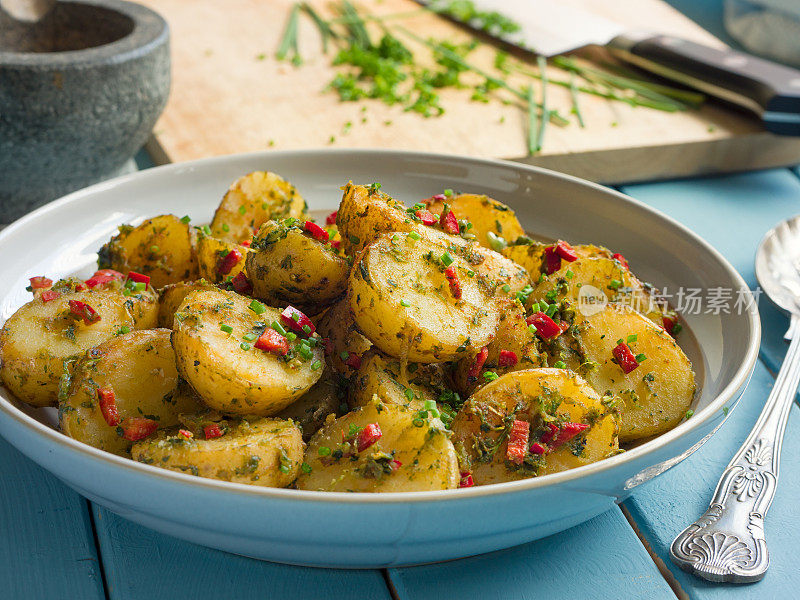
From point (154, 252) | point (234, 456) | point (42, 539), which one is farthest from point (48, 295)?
point (234, 456)

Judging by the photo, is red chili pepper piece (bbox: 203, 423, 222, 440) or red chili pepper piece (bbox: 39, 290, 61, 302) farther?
red chili pepper piece (bbox: 39, 290, 61, 302)

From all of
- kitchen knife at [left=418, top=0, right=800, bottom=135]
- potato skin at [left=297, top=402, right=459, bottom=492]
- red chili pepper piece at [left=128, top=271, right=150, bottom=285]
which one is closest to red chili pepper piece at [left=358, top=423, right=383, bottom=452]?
potato skin at [left=297, top=402, right=459, bottom=492]

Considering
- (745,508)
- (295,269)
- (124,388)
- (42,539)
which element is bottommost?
(42,539)

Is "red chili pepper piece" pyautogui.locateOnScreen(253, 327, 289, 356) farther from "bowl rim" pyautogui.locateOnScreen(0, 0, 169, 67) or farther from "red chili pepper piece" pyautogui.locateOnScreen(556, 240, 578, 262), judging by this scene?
"bowl rim" pyautogui.locateOnScreen(0, 0, 169, 67)

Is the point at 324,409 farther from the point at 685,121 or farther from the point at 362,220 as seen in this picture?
the point at 685,121

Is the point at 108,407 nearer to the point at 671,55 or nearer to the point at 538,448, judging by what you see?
the point at 538,448

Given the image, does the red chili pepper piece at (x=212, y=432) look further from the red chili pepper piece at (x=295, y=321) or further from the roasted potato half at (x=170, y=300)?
the roasted potato half at (x=170, y=300)
